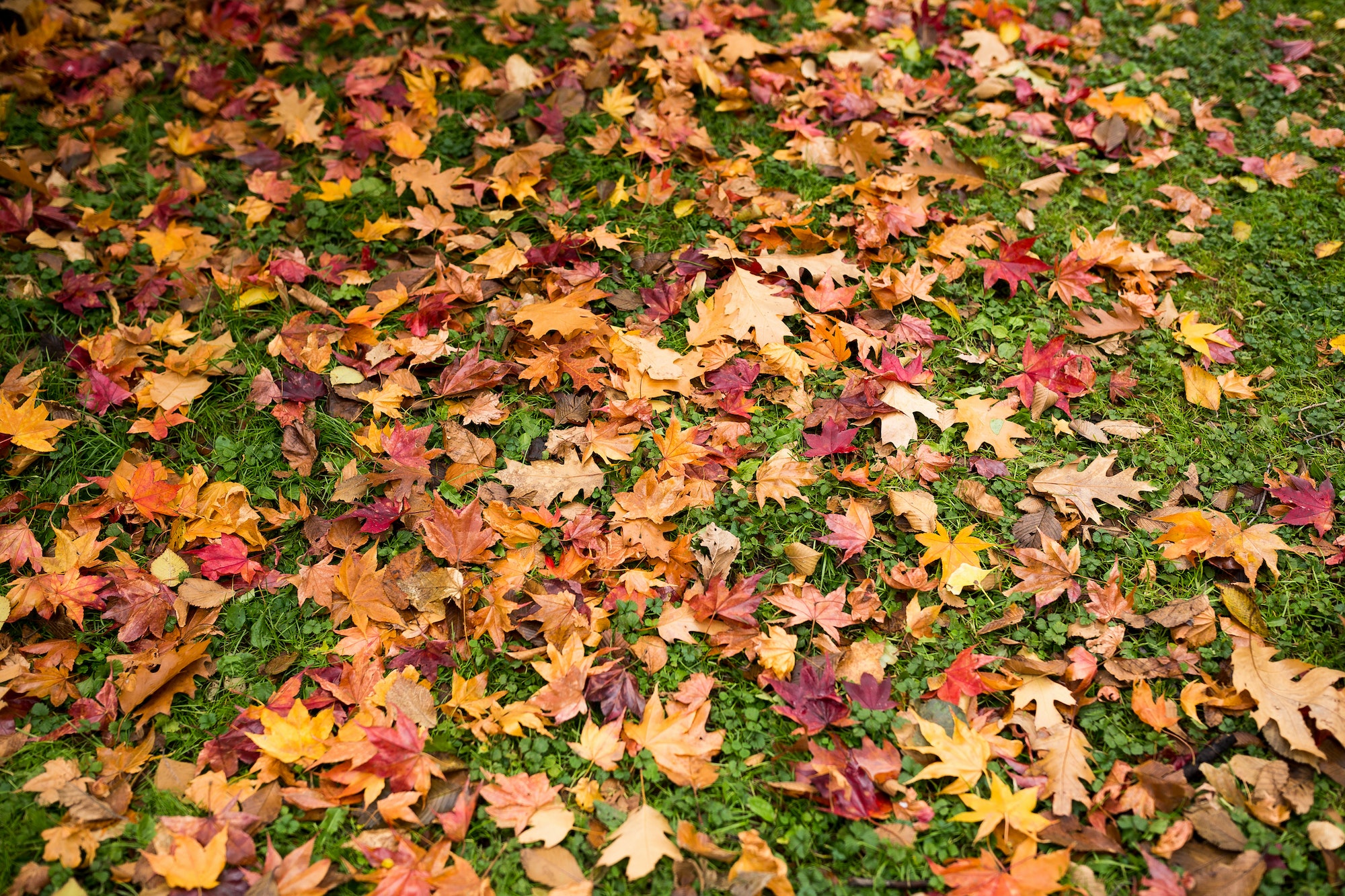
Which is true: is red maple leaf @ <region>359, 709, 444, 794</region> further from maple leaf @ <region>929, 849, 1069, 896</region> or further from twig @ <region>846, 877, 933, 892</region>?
maple leaf @ <region>929, 849, 1069, 896</region>

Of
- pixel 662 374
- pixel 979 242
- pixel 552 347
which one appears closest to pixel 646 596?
pixel 662 374

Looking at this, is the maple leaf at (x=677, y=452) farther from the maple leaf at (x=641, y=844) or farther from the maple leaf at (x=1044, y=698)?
the maple leaf at (x=1044, y=698)

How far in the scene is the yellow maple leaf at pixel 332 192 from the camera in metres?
3.60

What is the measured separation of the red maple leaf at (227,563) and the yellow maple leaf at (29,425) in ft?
2.54

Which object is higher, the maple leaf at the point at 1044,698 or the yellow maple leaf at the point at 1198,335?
the yellow maple leaf at the point at 1198,335

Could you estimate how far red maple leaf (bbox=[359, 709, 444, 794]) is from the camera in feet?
7.22

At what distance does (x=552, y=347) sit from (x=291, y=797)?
1.63 m

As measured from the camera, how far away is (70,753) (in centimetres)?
229

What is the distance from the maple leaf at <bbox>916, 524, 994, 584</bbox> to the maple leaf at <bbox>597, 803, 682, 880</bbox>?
1.09 m

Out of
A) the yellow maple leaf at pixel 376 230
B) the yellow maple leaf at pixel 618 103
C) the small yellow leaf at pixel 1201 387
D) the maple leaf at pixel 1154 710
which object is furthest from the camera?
the yellow maple leaf at pixel 618 103

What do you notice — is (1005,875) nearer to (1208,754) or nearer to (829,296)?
(1208,754)

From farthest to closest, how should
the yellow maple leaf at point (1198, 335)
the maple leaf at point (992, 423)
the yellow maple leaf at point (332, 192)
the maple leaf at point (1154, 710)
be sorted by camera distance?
1. the yellow maple leaf at point (332, 192)
2. the yellow maple leaf at point (1198, 335)
3. the maple leaf at point (992, 423)
4. the maple leaf at point (1154, 710)

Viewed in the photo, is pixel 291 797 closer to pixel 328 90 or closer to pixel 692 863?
pixel 692 863

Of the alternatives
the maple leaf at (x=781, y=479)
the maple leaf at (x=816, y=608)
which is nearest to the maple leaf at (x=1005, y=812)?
the maple leaf at (x=816, y=608)
